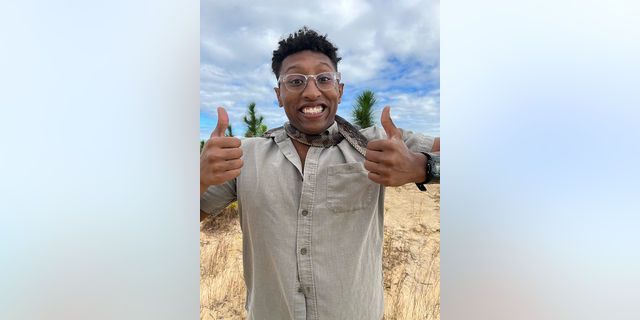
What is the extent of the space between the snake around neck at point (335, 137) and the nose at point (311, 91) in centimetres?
12

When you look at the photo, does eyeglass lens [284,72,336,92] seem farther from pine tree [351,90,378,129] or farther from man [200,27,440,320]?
pine tree [351,90,378,129]

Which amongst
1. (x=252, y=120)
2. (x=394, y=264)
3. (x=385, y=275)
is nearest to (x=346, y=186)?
(x=252, y=120)

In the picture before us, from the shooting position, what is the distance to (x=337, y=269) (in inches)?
30.4

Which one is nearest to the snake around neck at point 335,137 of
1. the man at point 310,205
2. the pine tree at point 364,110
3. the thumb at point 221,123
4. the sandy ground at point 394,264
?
the man at point 310,205

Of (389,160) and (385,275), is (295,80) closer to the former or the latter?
(389,160)

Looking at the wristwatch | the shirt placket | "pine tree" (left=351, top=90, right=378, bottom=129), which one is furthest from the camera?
"pine tree" (left=351, top=90, right=378, bottom=129)

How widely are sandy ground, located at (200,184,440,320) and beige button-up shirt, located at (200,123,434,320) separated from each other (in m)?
1.51

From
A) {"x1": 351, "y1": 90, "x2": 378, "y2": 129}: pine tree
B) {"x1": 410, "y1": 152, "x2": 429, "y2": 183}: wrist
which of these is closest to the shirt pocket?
{"x1": 410, "y1": 152, "x2": 429, "y2": 183}: wrist

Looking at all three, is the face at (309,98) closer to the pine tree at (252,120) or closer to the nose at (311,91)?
the nose at (311,91)

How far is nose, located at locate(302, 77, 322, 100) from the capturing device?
766 mm

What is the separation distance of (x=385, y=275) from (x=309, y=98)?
2.58 m

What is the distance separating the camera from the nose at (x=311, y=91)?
2.51ft
